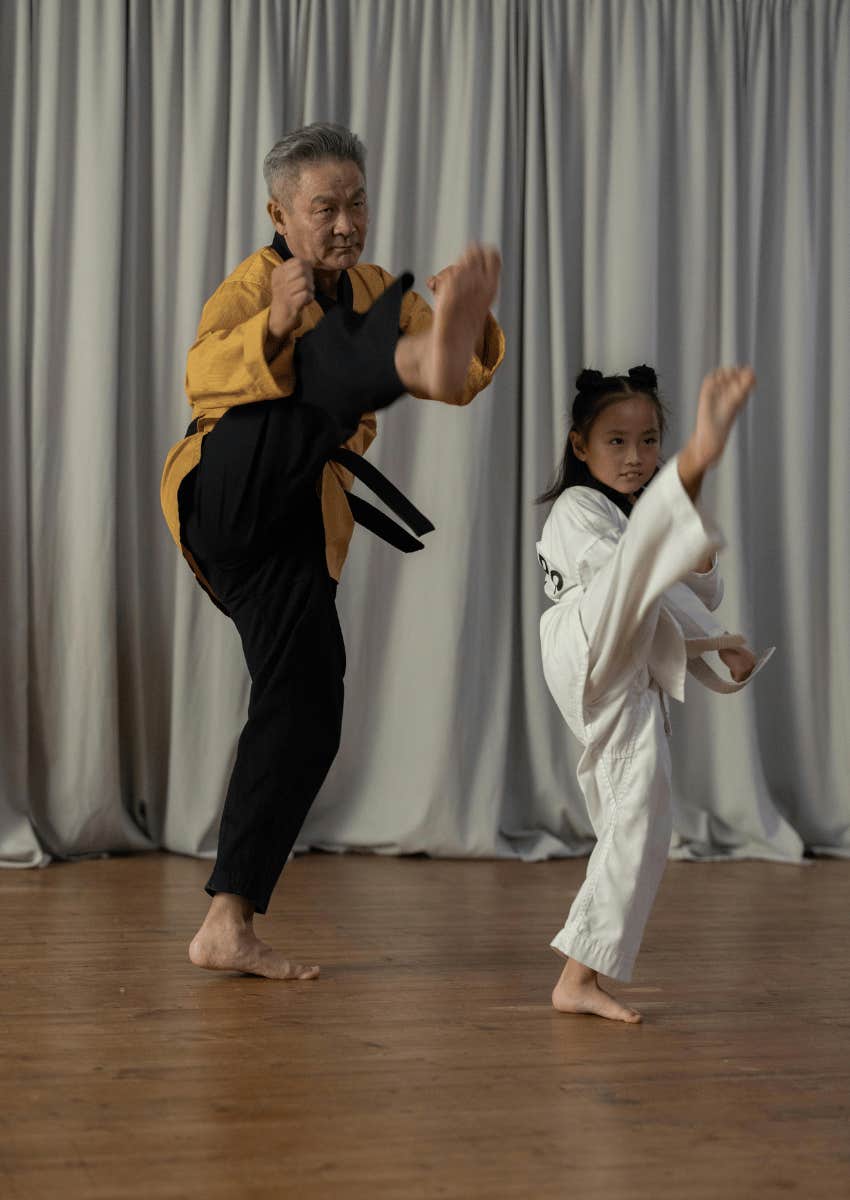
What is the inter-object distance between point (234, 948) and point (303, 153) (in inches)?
44.8

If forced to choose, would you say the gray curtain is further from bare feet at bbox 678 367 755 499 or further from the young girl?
bare feet at bbox 678 367 755 499

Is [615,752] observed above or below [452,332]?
below

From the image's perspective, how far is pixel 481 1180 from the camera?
1219 mm

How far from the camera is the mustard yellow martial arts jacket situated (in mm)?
1823

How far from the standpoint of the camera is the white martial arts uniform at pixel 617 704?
1.78 m

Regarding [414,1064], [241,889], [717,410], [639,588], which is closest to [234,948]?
[241,889]

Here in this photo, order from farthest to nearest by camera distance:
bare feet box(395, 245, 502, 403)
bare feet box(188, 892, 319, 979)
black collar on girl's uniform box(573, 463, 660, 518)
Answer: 1. black collar on girl's uniform box(573, 463, 660, 518)
2. bare feet box(188, 892, 319, 979)
3. bare feet box(395, 245, 502, 403)

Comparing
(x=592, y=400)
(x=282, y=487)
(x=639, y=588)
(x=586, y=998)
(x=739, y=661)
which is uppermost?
(x=592, y=400)

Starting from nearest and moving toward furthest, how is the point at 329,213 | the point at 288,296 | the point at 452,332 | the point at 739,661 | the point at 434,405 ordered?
the point at 452,332 → the point at 288,296 → the point at 739,661 → the point at 329,213 → the point at 434,405

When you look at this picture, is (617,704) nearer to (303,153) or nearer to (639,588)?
(639,588)

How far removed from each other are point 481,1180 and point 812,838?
263cm

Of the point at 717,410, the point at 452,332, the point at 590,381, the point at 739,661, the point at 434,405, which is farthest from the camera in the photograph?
the point at 434,405

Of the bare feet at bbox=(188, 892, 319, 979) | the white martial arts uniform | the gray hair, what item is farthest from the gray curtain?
the white martial arts uniform

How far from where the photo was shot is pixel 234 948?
1960mm
